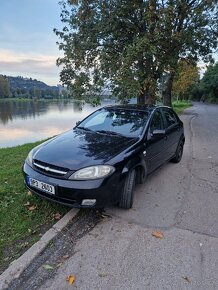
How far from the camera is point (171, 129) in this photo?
5.95m

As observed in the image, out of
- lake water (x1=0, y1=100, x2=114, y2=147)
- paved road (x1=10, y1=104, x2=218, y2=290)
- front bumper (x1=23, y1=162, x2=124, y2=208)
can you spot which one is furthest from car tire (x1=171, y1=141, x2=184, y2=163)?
lake water (x1=0, y1=100, x2=114, y2=147)

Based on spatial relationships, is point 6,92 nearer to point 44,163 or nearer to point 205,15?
point 205,15

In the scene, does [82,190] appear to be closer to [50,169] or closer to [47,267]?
[50,169]

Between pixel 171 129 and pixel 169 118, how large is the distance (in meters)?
0.32

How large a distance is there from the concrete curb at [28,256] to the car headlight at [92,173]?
25.5 inches

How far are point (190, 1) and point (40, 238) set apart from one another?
12.9 metres

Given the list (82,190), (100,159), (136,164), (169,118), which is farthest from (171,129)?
(82,190)

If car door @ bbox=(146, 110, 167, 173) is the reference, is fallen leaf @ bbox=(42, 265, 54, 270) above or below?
below

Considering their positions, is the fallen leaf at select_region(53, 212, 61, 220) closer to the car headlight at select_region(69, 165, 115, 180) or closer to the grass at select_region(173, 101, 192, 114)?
the car headlight at select_region(69, 165, 115, 180)

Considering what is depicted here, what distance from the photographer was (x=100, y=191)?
340 cm

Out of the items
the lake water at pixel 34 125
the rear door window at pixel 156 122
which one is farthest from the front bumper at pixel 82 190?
the lake water at pixel 34 125

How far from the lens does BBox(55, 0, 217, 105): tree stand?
417 inches

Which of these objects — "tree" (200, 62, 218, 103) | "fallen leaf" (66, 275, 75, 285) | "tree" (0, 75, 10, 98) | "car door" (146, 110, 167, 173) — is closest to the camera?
"fallen leaf" (66, 275, 75, 285)

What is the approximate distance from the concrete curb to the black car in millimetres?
314
